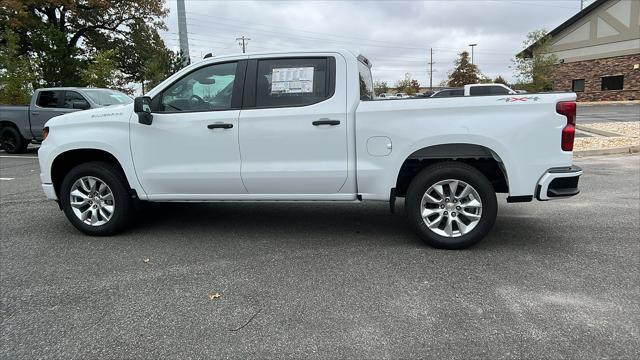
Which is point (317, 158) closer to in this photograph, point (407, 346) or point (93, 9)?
point (407, 346)

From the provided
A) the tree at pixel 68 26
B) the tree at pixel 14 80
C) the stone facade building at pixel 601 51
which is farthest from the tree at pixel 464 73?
the tree at pixel 14 80

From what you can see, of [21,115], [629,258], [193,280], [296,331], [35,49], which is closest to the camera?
[296,331]

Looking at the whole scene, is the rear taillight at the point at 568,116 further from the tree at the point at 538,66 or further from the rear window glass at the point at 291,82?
the tree at the point at 538,66

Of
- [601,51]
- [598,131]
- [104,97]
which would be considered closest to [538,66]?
[601,51]

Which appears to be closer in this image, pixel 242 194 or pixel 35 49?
pixel 242 194

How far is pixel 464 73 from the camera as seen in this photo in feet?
170

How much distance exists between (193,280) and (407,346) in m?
1.94

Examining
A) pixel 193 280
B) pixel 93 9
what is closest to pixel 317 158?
pixel 193 280

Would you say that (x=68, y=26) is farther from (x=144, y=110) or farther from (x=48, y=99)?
(x=144, y=110)

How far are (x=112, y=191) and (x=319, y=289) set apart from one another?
2797 millimetres

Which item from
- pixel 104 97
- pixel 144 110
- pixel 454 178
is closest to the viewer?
pixel 454 178

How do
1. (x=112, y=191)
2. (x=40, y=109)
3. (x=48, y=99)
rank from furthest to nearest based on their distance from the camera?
1. (x=48, y=99)
2. (x=40, y=109)
3. (x=112, y=191)

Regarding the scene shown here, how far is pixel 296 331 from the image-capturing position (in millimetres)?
3088

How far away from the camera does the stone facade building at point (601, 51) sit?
39.4m
